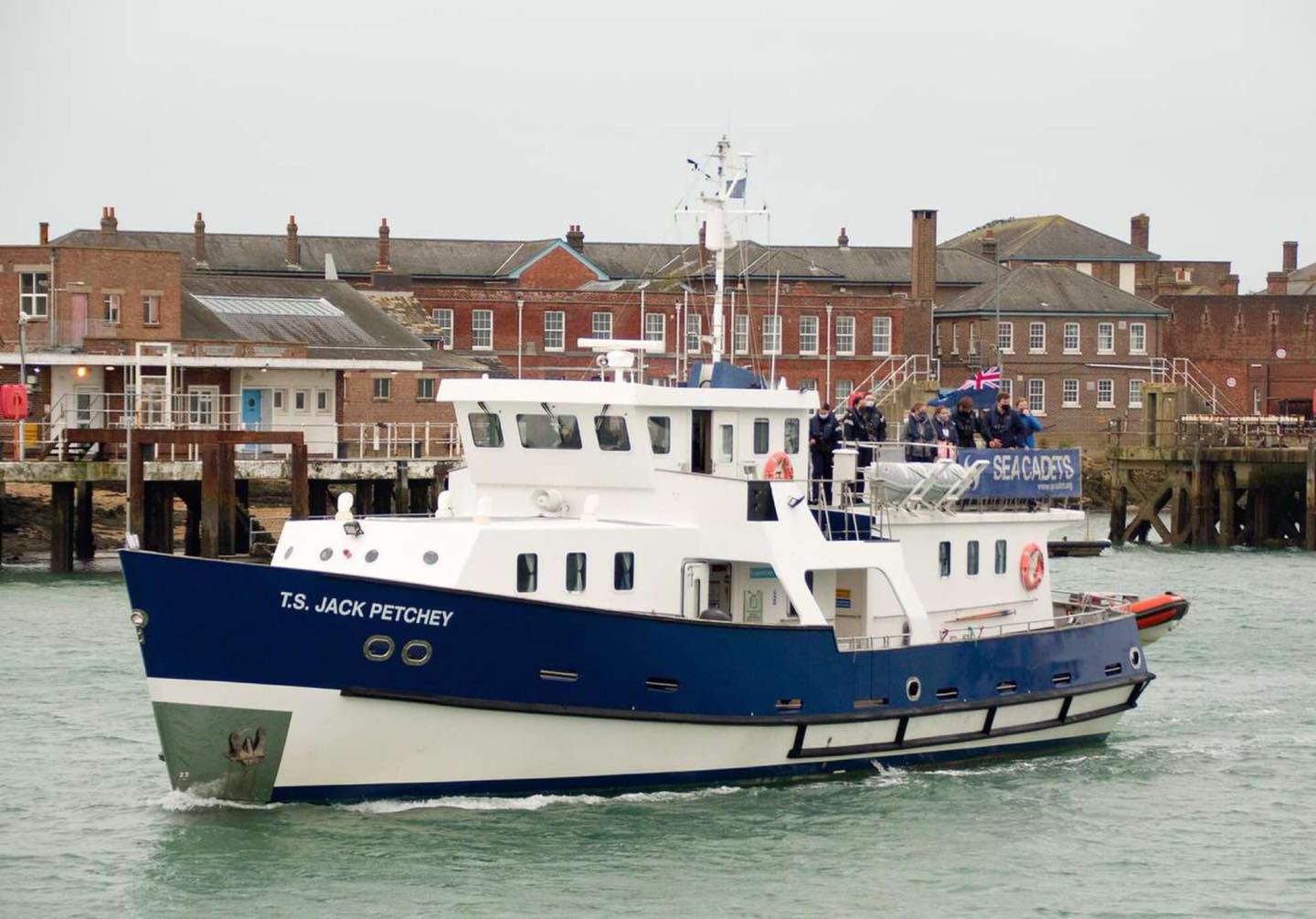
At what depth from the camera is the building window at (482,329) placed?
3162 inches

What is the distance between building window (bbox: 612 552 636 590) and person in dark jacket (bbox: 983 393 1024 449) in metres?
6.93

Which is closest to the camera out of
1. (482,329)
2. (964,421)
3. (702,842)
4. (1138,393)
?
(702,842)

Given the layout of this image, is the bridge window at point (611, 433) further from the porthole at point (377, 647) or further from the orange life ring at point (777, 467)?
the porthole at point (377, 647)

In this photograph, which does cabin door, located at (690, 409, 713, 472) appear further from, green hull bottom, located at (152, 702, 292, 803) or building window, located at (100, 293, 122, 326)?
building window, located at (100, 293, 122, 326)

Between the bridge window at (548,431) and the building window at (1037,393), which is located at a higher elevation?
the building window at (1037,393)

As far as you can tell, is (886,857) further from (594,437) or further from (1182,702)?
(1182,702)

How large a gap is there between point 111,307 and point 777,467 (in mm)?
36968

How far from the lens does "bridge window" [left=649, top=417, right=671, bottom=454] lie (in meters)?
24.1

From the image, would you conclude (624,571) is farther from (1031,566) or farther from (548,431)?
(1031,566)

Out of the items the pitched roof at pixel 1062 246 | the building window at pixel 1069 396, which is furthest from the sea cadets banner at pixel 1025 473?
the pitched roof at pixel 1062 246

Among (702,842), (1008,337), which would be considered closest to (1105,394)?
(1008,337)

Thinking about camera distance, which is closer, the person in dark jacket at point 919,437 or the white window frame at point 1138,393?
the person in dark jacket at point 919,437

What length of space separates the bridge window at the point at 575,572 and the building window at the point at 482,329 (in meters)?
58.1

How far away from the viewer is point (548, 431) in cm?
2428
